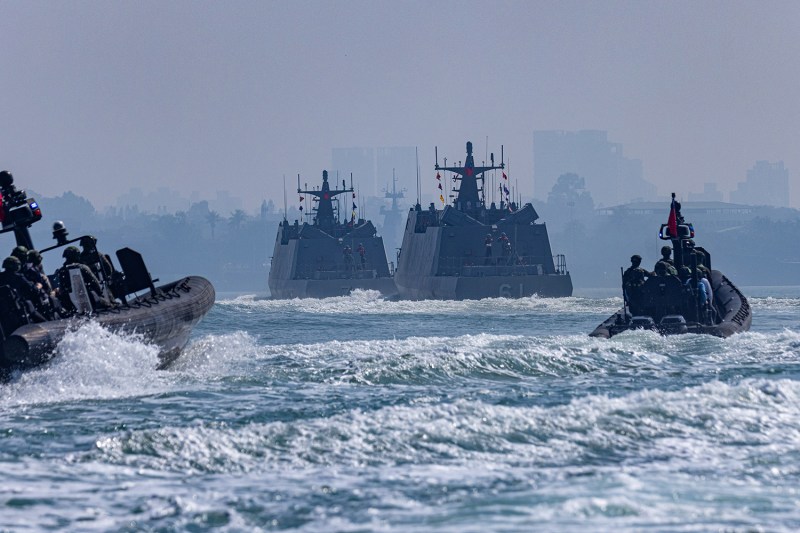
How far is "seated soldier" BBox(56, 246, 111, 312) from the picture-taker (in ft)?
66.0

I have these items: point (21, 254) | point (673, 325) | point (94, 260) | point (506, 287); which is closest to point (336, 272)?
point (506, 287)

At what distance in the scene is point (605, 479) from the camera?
11797 millimetres

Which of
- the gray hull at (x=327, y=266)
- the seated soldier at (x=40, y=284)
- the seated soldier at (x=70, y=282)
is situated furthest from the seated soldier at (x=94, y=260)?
the gray hull at (x=327, y=266)

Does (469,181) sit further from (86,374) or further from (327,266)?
(86,374)

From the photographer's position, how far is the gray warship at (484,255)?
66.9 m

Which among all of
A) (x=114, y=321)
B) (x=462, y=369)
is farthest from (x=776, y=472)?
(x=114, y=321)

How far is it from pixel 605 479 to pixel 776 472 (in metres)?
1.71

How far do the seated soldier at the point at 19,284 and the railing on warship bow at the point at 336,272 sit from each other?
63.3 metres

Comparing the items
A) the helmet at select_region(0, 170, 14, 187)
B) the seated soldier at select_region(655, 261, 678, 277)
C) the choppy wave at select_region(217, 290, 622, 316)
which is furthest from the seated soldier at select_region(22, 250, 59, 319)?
the choppy wave at select_region(217, 290, 622, 316)

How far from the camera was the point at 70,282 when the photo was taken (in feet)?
65.9

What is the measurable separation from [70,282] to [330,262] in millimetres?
63489

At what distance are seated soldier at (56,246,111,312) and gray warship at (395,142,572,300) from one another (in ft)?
152

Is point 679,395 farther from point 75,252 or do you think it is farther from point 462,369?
point 75,252

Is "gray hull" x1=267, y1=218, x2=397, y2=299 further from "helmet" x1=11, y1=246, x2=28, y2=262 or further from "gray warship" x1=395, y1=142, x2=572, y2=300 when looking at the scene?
"helmet" x1=11, y1=246, x2=28, y2=262
